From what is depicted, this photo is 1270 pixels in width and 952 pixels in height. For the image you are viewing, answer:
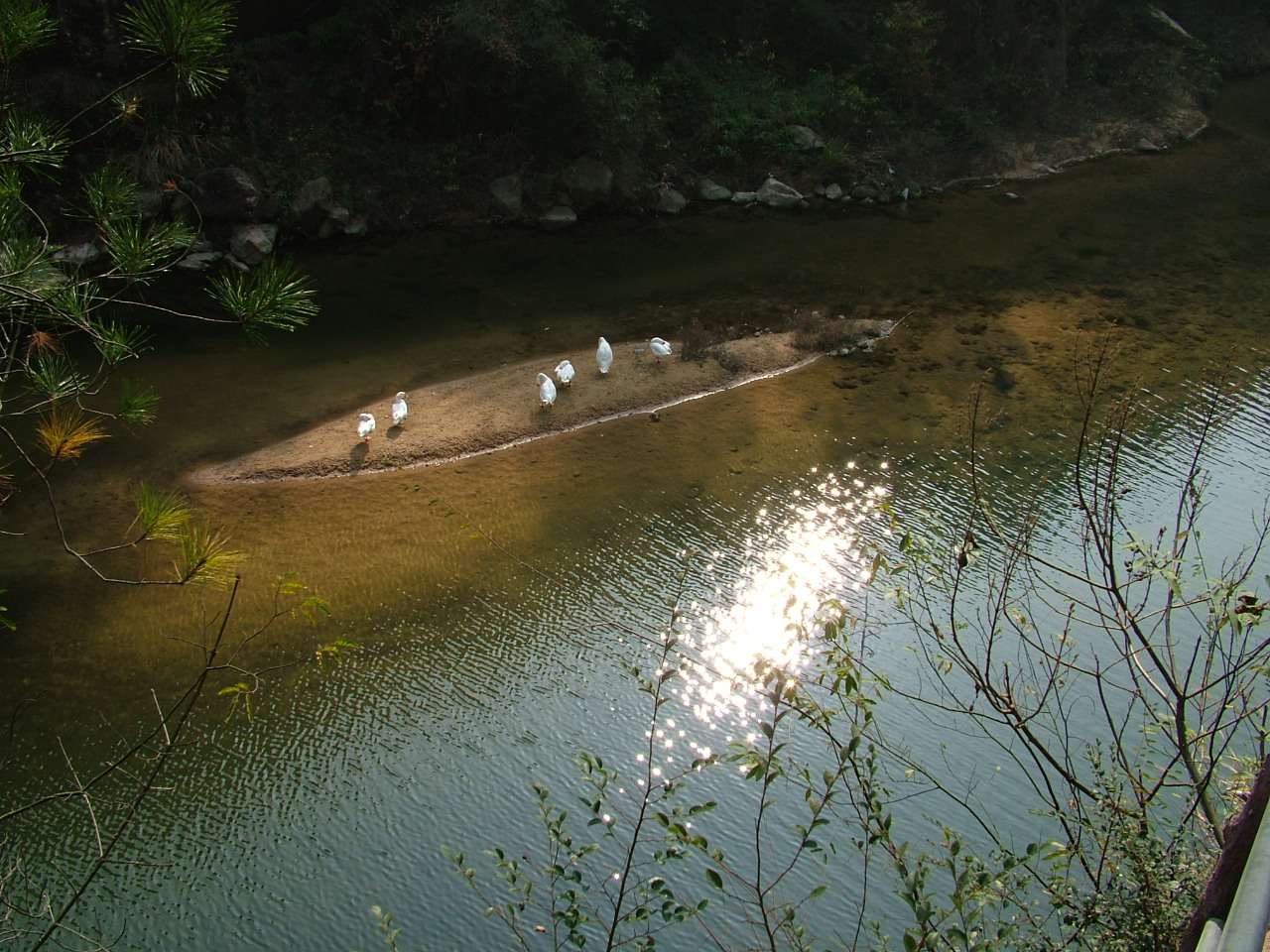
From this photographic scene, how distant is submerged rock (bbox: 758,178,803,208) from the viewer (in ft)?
52.3

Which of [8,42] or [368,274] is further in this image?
[368,274]

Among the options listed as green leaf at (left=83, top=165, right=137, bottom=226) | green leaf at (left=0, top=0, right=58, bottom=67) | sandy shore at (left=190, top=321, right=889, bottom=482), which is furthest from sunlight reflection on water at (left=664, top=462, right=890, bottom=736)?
green leaf at (left=0, top=0, right=58, bottom=67)

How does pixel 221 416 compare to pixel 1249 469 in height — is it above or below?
below

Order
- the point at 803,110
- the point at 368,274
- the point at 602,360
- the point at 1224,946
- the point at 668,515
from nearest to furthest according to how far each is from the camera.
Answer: the point at 1224,946 → the point at 668,515 → the point at 602,360 → the point at 368,274 → the point at 803,110

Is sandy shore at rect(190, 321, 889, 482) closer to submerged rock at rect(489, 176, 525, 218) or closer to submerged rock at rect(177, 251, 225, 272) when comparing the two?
submerged rock at rect(177, 251, 225, 272)

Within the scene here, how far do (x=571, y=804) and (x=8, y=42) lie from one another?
443cm

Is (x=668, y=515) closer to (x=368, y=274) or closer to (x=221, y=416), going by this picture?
(x=221, y=416)

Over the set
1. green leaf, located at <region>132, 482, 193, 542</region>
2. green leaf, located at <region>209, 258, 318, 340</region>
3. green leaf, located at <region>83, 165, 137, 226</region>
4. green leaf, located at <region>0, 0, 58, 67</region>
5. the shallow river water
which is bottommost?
the shallow river water

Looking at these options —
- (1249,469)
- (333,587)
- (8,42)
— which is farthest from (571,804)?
(1249,469)

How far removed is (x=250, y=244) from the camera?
13.1m

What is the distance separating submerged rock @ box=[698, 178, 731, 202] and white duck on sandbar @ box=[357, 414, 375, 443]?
838 cm

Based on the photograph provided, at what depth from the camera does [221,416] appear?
32.0ft

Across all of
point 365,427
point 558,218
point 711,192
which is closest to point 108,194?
point 365,427

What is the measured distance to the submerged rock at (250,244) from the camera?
13055 mm
